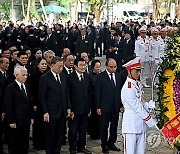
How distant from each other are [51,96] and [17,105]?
0.61m

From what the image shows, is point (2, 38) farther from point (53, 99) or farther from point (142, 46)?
point (53, 99)

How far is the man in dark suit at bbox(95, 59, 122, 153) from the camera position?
811cm

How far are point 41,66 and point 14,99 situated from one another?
3.66ft

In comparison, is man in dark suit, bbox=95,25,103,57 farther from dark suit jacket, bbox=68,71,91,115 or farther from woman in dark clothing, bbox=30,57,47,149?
dark suit jacket, bbox=68,71,91,115

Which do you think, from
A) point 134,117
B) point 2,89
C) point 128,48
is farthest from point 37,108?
point 128,48

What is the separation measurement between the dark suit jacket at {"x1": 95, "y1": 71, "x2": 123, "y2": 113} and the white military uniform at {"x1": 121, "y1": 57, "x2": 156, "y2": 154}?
1.52 metres

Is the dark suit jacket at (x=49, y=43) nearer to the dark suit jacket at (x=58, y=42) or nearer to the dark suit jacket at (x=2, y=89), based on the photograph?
the dark suit jacket at (x=58, y=42)

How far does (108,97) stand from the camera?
26.7 ft

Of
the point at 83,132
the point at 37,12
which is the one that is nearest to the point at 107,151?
the point at 83,132

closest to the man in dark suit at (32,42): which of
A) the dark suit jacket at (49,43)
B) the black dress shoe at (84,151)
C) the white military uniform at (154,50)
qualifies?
the dark suit jacket at (49,43)

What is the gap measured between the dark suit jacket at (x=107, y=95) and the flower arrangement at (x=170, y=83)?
1.72 metres

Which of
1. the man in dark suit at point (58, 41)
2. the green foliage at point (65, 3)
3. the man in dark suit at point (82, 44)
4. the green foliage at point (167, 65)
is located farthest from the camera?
the green foliage at point (65, 3)

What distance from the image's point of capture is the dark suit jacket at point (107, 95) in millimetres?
8102

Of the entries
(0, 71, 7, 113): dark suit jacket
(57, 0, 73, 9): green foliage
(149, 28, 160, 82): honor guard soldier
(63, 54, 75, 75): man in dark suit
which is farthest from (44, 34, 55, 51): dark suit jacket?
(57, 0, 73, 9): green foliage
